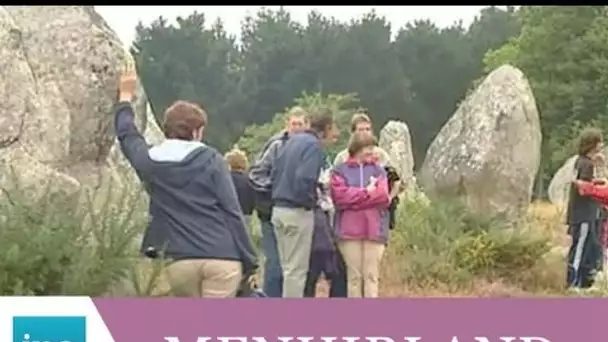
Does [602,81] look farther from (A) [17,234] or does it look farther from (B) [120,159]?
(A) [17,234]

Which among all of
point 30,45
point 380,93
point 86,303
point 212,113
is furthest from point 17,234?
point 380,93

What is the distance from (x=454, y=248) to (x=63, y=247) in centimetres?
528

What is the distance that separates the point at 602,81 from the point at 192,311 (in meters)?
20.6

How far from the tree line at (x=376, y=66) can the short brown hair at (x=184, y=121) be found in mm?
18742

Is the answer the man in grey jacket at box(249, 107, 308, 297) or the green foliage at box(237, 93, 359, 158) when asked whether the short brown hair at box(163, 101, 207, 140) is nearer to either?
the man in grey jacket at box(249, 107, 308, 297)

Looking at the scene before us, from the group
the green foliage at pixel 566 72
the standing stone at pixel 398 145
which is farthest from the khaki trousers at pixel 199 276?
the green foliage at pixel 566 72

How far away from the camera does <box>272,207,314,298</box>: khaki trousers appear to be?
798 cm

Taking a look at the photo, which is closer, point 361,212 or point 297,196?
point 297,196

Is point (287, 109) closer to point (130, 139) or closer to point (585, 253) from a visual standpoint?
point (585, 253)

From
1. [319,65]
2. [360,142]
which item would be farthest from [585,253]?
[319,65]

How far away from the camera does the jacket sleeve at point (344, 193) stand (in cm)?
816

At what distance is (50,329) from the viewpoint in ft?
16.3

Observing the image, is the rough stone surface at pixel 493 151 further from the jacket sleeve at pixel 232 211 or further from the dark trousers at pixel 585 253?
the jacket sleeve at pixel 232 211

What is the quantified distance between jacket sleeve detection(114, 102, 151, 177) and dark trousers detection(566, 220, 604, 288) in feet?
15.6
